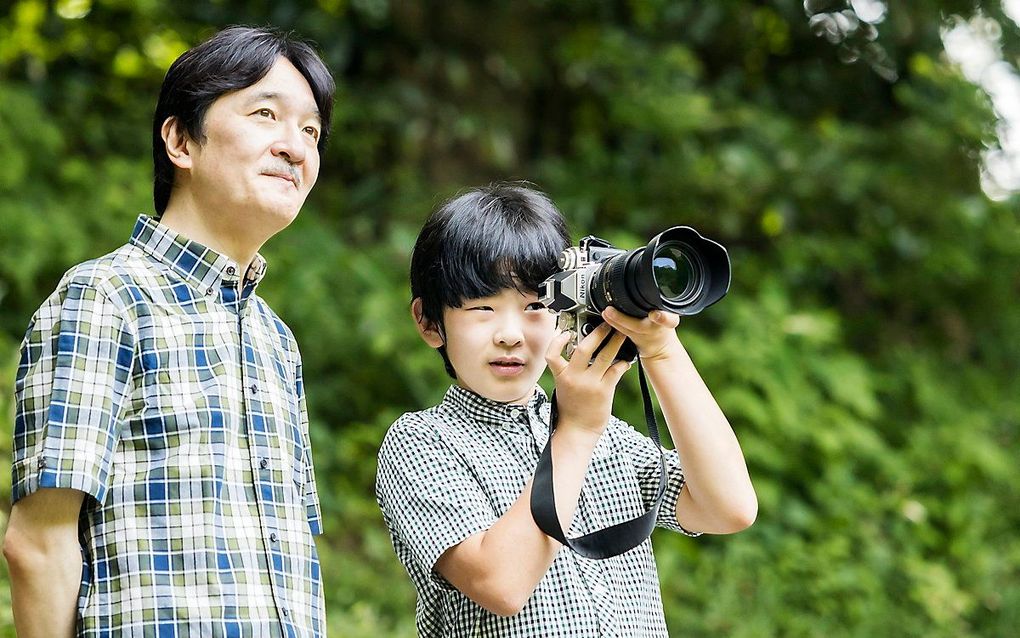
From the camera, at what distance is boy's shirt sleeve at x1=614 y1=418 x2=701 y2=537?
1.96 meters

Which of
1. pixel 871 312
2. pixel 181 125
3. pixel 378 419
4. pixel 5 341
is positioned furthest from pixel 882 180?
pixel 181 125

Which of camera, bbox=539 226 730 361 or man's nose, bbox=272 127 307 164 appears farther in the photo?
man's nose, bbox=272 127 307 164

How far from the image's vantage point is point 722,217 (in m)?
5.61

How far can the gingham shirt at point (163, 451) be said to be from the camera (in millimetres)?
1543

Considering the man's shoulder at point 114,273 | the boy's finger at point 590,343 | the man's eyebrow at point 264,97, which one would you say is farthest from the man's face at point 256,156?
the boy's finger at point 590,343

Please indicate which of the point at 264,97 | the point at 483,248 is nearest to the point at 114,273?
the point at 264,97

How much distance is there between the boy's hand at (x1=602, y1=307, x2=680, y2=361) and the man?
1.75ft

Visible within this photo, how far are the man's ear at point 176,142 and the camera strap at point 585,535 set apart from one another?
690mm

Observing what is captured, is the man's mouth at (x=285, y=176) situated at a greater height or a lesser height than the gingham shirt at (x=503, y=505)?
greater

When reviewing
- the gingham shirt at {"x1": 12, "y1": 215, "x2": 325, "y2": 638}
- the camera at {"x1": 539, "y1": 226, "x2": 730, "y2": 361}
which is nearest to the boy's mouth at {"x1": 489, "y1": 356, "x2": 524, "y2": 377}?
the camera at {"x1": 539, "y1": 226, "x2": 730, "y2": 361}

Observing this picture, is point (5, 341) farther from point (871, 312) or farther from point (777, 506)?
point (871, 312)

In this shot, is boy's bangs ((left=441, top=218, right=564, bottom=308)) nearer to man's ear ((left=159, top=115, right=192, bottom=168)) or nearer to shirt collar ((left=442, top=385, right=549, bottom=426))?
shirt collar ((left=442, top=385, right=549, bottom=426))

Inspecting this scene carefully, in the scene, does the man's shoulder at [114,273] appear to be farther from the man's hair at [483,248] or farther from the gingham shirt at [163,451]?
the man's hair at [483,248]

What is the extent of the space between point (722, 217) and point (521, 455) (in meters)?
3.90
